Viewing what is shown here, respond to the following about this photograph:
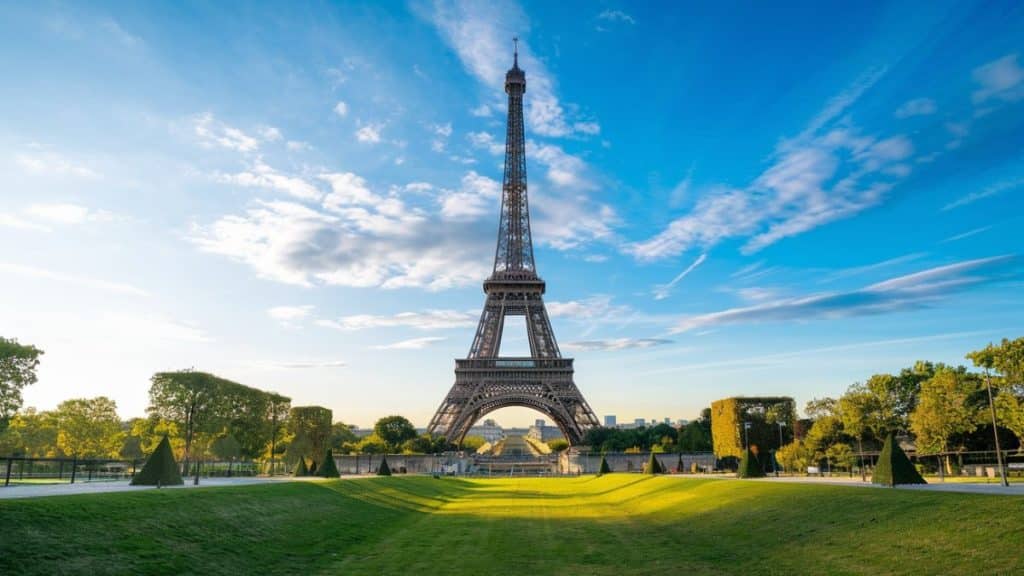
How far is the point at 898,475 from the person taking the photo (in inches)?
908

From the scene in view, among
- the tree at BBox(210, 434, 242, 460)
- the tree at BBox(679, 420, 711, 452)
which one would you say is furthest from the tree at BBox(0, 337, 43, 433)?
the tree at BBox(679, 420, 711, 452)

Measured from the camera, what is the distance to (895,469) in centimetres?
2312

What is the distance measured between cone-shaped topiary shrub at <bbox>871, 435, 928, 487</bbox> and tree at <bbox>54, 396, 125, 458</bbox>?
63.8 metres

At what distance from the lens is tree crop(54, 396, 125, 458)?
195ft

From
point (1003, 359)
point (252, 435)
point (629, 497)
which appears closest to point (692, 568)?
point (629, 497)

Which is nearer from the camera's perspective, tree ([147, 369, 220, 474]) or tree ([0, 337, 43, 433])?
tree ([0, 337, 43, 433])

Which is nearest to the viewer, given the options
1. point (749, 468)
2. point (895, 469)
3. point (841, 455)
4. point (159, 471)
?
point (895, 469)

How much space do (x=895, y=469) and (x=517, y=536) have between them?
13882 mm

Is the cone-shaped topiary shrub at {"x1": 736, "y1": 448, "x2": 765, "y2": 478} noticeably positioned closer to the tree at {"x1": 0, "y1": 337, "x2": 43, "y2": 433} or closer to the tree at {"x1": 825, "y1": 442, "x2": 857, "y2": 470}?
the tree at {"x1": 825, "y1": 442, "x2": 857, "y2": 470}

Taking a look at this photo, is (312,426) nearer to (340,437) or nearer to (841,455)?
(340,437)

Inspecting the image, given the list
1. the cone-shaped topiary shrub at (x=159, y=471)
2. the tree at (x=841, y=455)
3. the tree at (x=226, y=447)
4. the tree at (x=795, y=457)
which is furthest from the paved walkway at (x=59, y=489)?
the tree at (x=795, y=457)

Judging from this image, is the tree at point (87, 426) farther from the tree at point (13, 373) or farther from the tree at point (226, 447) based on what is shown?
the tree at point (13, 373)

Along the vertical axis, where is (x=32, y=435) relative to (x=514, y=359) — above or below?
below

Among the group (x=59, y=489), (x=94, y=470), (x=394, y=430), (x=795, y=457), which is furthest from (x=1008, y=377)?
(x=394, y=430)
